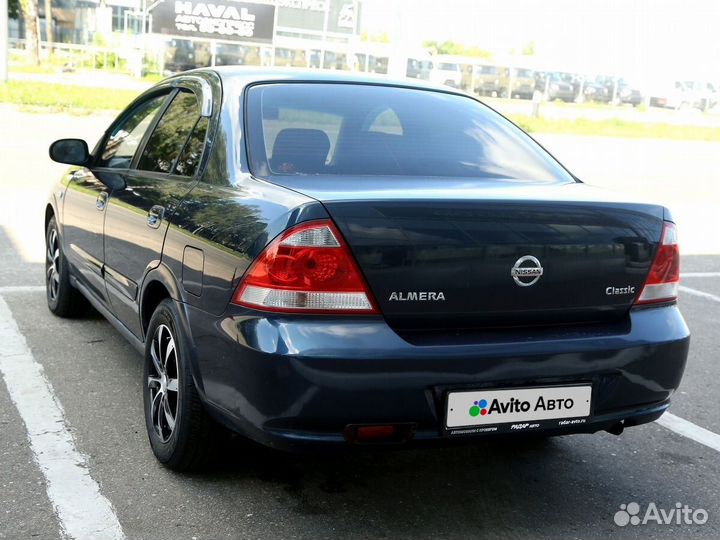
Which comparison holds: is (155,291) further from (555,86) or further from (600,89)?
(600,89)

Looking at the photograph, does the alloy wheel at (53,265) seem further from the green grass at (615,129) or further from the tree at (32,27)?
the tree at (32,27)

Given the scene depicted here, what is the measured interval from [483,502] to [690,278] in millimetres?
5528

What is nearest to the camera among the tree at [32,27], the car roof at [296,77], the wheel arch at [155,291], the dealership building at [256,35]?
the wheel arch at [155,291]

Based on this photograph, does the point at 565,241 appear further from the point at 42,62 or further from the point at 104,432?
the point at 42,62

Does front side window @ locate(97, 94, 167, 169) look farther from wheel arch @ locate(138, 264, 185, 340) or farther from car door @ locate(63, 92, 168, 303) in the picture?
wheel arch @ locate(138, 264, 185, 340)

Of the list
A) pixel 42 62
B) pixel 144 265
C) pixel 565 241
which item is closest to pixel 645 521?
pixel 565 241

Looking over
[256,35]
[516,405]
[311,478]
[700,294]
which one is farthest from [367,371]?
[256,35]

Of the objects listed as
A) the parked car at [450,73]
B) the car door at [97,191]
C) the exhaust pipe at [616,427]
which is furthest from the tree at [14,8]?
the exhaust pipe at [616,427]

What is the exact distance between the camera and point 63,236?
5.62m

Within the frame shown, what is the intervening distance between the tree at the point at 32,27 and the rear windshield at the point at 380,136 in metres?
40.6

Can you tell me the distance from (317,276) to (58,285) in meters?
3.39

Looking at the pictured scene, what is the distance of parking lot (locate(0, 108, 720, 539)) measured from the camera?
3.29 meters

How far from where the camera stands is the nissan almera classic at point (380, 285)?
9.64ft

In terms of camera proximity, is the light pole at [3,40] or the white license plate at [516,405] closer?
the white license plate at [516,405]
